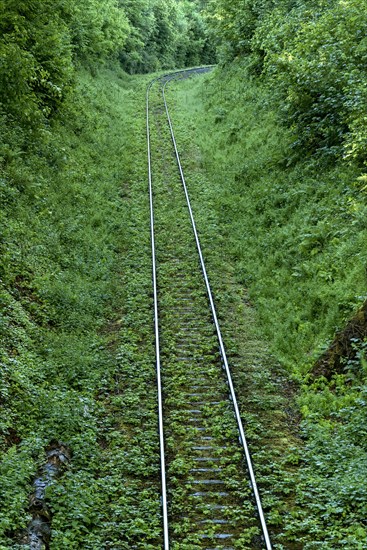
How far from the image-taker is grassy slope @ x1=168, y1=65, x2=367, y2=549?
8.35 m

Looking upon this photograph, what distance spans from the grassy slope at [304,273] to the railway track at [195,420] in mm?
528

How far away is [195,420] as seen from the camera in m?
10.3

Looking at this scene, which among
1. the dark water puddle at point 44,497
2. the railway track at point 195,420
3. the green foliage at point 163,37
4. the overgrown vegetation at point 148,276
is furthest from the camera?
the green foliage at point 163,37

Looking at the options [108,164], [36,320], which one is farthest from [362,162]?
[108,164]

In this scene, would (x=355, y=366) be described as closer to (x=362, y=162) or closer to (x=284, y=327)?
(x=284, y=327)

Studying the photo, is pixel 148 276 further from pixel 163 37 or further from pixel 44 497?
pixel 163 37

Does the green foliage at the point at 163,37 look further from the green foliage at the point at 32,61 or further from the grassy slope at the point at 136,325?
the grassy slope at the point at 136,325

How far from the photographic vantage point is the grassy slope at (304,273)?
835cm

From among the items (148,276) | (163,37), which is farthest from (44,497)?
(163,37)

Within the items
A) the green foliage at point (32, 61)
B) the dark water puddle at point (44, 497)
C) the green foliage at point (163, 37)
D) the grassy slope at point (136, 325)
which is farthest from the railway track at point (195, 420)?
the green foliage at point (163, 37)

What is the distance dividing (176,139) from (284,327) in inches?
689

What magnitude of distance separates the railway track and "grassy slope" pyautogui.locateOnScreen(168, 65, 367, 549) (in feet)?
1.73

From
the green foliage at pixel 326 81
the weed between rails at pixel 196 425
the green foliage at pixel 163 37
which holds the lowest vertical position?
the weed between rails at pixel 196 425

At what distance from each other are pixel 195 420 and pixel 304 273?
5501 millimetres
